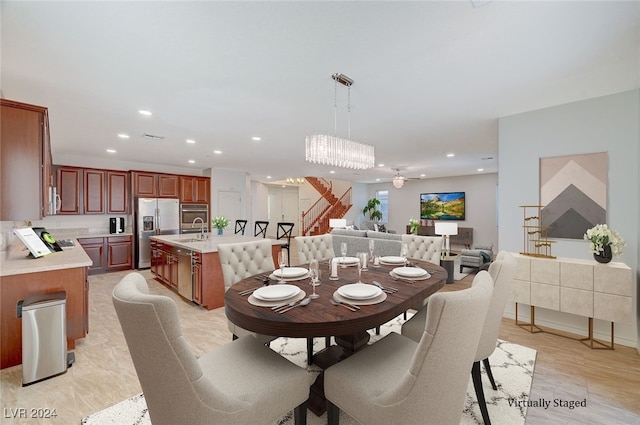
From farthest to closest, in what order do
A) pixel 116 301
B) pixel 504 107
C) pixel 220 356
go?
pixel 504 107, pixel 220 356, pixel 116 301

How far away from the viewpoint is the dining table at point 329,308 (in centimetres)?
125

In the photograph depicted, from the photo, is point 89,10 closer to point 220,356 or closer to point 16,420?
point 220,356

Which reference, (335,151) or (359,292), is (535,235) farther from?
(359,292)

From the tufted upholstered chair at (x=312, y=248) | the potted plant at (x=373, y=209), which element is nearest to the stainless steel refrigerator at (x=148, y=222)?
the tufted upholstered chair at (x=312, y=248)

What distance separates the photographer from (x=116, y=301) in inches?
37.6

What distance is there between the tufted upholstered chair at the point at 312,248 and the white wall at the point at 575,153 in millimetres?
2310

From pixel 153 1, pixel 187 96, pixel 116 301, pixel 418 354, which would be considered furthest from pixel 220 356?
pixel 187 96

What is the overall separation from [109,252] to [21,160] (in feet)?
13.6

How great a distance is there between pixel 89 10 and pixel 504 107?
385 cm

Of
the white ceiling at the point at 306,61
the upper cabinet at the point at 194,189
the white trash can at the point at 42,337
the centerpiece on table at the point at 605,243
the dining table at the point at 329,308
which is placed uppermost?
the white ceiling at the point at 306,61

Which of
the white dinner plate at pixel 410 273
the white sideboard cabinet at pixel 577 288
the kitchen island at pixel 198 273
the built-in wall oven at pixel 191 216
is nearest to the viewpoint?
the white dinner plate at pixel 410 273

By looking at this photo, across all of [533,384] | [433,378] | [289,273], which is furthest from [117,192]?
[533,384]

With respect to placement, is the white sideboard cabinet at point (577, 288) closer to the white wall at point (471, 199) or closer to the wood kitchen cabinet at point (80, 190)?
the white wall at point (471, 199)

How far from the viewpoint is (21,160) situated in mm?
2279
